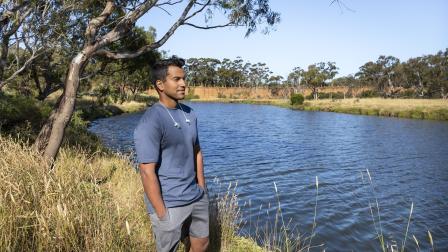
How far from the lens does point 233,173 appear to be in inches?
606

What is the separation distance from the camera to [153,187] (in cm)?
329

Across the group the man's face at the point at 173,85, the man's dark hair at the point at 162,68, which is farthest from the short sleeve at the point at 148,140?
the man's dark hair at the point at 162,68

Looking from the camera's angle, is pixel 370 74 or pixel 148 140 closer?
pixel 148 140

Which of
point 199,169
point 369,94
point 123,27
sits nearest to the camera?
point 199,169

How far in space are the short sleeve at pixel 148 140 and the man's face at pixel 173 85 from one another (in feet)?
1.08

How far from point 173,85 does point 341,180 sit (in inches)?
481

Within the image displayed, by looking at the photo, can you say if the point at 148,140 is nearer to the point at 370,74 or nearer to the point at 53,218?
the point at 53,218

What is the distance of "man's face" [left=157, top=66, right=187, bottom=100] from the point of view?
3.57 metres

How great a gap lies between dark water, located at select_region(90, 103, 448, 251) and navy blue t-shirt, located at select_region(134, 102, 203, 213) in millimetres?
2813

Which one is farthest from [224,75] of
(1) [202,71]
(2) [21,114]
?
(2) [21,114]

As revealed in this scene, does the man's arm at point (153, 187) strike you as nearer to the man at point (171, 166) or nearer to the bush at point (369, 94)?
the man at point (171, 166)

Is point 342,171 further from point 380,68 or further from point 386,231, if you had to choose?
point 380,68

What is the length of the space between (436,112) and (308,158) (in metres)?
30.4

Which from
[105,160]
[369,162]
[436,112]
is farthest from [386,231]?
[436,112]
